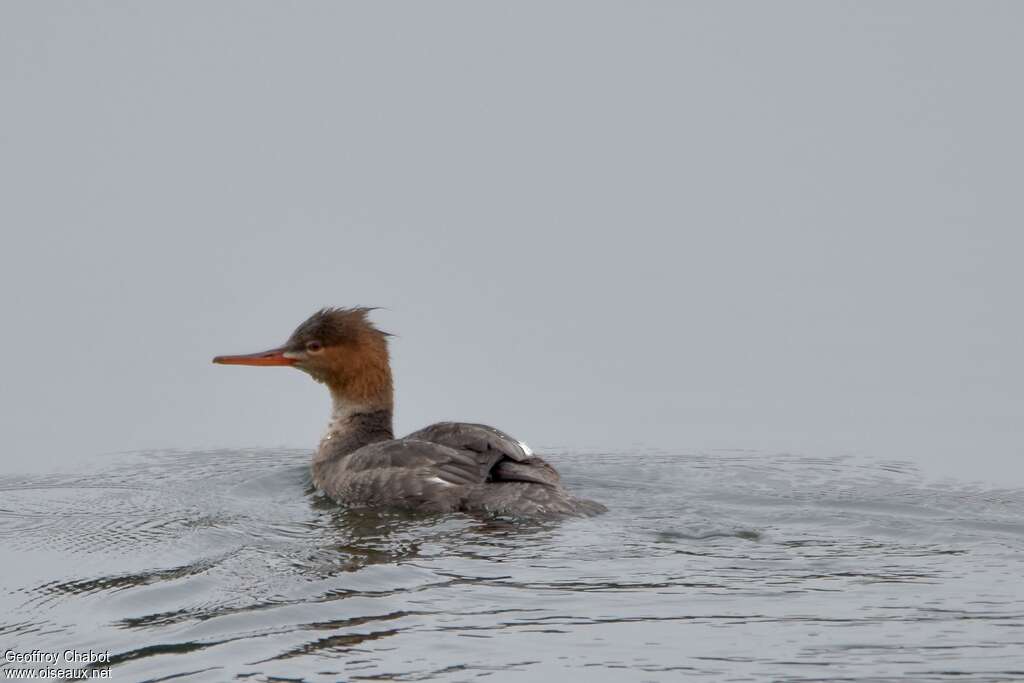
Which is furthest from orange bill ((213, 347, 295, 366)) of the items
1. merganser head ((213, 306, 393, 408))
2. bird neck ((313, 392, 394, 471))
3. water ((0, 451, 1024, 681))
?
water ((0, 451, 1024, 681))

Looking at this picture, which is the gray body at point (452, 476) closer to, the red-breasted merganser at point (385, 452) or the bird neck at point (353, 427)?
the red-breasted merganser at point (385, 452)

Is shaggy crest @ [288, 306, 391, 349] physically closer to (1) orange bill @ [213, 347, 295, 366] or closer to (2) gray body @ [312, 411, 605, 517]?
(1) orange bill @ [213, 347, 295, 366]

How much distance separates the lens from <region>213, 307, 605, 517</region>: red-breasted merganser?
8.32 meters

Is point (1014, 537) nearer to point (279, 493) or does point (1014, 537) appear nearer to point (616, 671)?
point (616, 671)

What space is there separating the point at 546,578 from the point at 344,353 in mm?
3447

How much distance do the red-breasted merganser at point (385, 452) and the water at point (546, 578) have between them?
0.81 ft

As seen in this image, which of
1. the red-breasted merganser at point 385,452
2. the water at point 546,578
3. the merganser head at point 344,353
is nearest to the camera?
the water at point 546,578

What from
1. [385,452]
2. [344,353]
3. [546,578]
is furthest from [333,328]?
[546,578]

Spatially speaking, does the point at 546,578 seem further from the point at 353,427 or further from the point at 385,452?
the point at 353,427

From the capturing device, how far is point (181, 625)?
5.78m

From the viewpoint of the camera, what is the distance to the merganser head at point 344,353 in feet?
31.4

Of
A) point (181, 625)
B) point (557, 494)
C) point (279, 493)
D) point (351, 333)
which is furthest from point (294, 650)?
point (351, 333)

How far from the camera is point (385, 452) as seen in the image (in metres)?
8.86

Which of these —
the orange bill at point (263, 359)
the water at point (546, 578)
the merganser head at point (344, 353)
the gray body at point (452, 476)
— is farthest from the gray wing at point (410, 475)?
the orange bill at point (263, 359)
